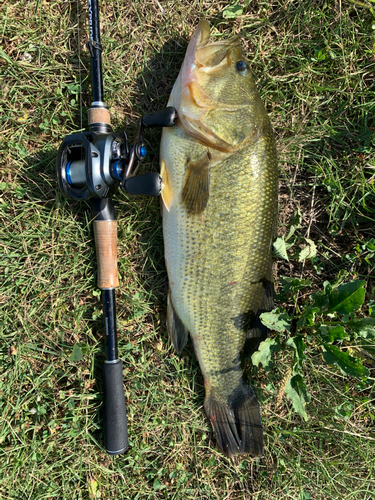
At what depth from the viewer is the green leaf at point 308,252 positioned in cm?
238

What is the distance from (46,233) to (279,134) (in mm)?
1921

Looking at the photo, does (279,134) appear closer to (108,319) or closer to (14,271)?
(108,319)

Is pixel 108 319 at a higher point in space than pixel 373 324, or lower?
lower

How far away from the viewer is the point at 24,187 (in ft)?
7.90

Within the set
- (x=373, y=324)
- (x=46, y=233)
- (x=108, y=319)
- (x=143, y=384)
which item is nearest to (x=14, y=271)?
(x=46, y=233)

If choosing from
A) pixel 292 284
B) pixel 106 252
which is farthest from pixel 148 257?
pixel 292 284

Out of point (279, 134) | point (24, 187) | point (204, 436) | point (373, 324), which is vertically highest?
point (279, 134)

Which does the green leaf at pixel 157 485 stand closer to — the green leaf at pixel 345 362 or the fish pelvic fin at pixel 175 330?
the fish pelvic fin at pixel 175 330

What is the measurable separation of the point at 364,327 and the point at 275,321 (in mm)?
560

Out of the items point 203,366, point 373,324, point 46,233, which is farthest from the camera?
point 46,233

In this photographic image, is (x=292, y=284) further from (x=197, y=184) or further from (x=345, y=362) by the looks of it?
(x=197, y=184)

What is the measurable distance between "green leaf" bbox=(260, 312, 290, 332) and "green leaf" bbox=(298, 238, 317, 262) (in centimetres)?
45

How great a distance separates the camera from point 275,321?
219 cm

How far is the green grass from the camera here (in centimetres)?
238
